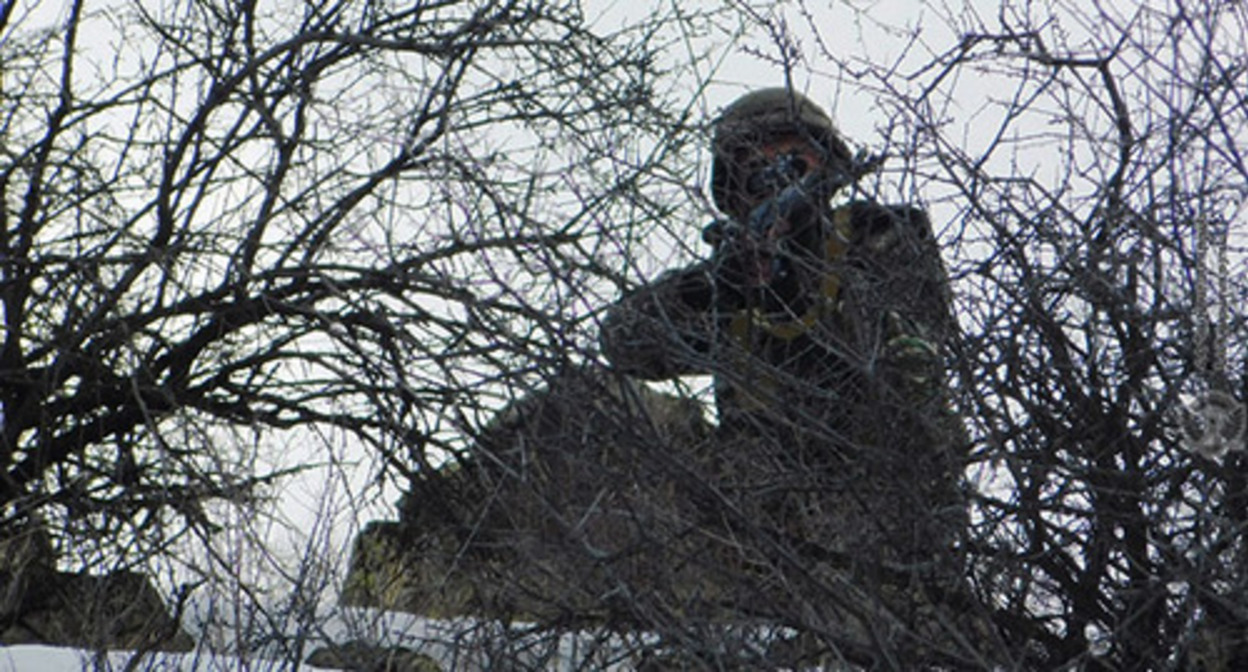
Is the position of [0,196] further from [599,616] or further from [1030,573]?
[1030,573]

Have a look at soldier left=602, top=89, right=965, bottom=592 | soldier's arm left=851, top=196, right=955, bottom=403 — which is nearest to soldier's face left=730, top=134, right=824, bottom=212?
soldier left=602, top=89, right=965, bottom=592

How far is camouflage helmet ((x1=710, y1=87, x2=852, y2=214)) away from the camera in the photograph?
4898 millimetres

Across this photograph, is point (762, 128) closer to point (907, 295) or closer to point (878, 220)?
point (878, 220)

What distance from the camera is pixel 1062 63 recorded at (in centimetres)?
448

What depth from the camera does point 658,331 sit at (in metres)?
4.55

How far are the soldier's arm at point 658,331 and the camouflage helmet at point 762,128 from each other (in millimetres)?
298

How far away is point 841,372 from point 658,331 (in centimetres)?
60

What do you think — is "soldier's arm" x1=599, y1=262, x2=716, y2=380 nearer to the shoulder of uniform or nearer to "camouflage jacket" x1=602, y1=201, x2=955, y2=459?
"camouflage jacket" x1=602, y1=201, x2=955, y2=459

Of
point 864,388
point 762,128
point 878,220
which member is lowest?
point 864,388

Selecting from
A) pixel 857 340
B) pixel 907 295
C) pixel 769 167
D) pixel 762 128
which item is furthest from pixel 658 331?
pixel 762 128

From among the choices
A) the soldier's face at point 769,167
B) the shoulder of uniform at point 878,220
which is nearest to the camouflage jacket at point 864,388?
the shoulder of uniform at point 878,220

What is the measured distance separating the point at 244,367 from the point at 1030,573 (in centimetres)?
433

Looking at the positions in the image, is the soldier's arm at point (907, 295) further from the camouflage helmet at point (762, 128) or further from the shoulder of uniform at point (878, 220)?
the camouflage helmet at point (762, 128)

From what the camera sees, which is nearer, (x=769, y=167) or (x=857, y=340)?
(x=857, y=340)
